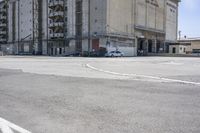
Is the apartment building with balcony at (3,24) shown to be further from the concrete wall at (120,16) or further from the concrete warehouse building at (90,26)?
the concrete wall at (120,16)

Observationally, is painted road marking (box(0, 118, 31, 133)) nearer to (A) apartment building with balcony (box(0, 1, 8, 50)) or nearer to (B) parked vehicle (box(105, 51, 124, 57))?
(B) parked vehicle (box(105, 51, 124, 57))

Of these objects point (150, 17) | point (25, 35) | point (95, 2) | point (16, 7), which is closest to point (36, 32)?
point (25, 35)

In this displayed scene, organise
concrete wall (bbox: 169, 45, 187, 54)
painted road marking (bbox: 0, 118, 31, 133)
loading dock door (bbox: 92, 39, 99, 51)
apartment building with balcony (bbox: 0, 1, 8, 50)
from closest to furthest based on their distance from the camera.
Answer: painted road marking (bbox: 0, 118, 31, 133), loading dock door (bbox: 92, 39, 99, 51), concrete wall (bbox: 169, 45, 187, 54), apartment building with balcony (bbox: 0, 1, 8, 50)

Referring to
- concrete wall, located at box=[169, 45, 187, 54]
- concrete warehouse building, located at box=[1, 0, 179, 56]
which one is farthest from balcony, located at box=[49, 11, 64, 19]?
concrete wall, located at box=[169, 45, 187, 54]

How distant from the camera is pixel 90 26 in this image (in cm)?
8231

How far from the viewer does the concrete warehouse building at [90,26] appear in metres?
81.0

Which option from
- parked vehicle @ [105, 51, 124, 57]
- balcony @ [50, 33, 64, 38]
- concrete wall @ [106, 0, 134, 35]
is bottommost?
parked vehicle @ [105, 51, 124, 57]

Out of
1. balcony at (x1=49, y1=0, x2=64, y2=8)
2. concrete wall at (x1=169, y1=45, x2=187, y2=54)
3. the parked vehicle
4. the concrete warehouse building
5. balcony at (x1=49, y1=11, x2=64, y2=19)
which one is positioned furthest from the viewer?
concrete wall at (x1=169, y1=45, x2=187, y2=54)

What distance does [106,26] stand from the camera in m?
78.2

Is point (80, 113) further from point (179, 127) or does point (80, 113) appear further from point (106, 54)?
point (106, 54)

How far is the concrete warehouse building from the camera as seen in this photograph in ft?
266

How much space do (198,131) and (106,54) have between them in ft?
233

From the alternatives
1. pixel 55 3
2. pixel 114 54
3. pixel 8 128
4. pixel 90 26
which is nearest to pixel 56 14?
pixel 55 3

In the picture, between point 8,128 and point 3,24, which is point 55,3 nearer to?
point 3,24
